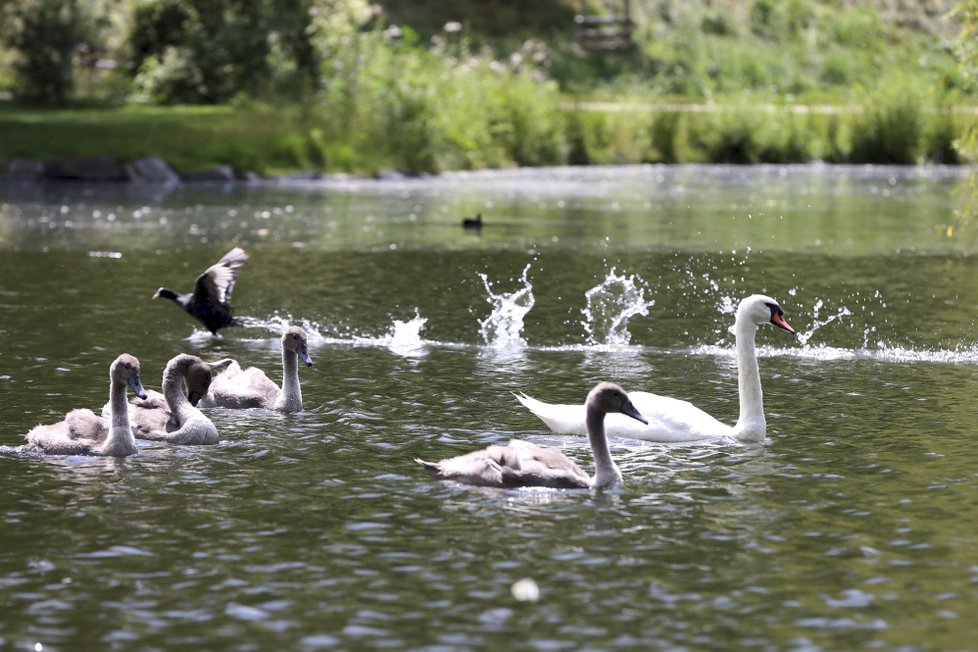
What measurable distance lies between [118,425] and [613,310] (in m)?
9.66

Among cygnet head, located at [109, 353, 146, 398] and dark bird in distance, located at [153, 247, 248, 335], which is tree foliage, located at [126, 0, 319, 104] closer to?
dark bird in distance, located at [153, 247, 248, 335]

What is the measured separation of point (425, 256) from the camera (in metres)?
26.6

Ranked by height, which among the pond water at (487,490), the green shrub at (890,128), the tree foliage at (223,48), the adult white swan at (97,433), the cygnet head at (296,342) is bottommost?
the pond water at (487,490)

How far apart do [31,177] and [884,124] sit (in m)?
26.8

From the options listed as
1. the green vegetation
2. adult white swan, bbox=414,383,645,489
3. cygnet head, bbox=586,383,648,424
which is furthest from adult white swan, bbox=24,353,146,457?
the green vegetation

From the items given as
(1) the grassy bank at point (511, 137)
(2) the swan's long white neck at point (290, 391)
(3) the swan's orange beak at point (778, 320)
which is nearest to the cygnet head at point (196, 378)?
(2) the swan's long white neck at point (290, 391)

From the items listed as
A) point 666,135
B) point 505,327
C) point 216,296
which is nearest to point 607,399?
point 505,327

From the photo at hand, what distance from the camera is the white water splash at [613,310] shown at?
60.1 ft

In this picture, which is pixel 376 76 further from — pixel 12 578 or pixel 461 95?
pixel 12 578

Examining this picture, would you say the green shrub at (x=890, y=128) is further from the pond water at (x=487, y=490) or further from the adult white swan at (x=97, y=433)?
the adult white swan at (x=97, y=433)

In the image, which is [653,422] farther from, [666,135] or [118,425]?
[666,135]

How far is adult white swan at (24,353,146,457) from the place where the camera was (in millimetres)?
12016

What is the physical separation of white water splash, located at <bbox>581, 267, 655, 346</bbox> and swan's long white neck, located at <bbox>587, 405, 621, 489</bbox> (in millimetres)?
6370

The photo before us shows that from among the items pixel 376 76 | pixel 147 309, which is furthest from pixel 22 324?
pixel 376 76
